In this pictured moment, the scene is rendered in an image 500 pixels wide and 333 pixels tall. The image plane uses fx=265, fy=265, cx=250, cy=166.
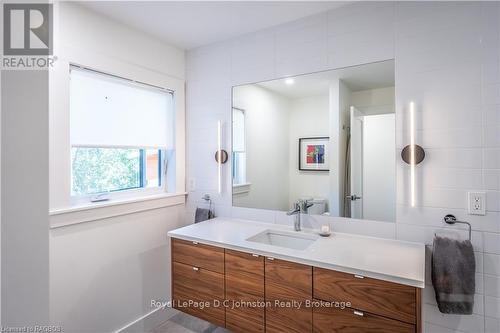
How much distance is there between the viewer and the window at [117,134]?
186cm

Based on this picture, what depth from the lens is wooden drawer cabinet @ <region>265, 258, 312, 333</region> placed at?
1469mm

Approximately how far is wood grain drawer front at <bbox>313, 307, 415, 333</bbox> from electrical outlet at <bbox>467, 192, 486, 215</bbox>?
2.42ft

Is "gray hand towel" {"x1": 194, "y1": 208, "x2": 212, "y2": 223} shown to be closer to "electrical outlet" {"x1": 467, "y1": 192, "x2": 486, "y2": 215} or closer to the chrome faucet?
the chrome faucet

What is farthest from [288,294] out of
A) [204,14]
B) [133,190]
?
[204,14]

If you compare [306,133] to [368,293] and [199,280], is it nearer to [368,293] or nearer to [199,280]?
[368,293]

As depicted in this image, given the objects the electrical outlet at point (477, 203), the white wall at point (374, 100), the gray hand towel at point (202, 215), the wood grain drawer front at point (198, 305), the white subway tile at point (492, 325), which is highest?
the white wall at point (374, 100)

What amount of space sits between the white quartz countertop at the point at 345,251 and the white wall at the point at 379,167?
195 mm

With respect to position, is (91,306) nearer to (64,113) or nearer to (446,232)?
(64,113)

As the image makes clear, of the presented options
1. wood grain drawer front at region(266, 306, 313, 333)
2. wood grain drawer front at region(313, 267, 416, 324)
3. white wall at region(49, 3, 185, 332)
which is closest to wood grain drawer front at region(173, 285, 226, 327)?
wood grain drawer front at region(266, 306, 313, 333)

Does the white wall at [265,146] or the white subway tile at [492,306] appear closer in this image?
the white subway tile at [492,306]

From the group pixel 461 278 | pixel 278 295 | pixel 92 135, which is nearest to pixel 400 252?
pixel 461 278

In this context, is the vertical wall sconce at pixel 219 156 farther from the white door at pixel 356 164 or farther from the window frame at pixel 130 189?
the white door at pixel 356 164

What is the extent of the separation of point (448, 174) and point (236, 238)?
1.34 metres

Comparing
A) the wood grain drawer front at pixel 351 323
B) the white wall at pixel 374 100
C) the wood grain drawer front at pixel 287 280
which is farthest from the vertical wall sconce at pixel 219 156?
A: the wood grain drawer front at pixel 351 323
